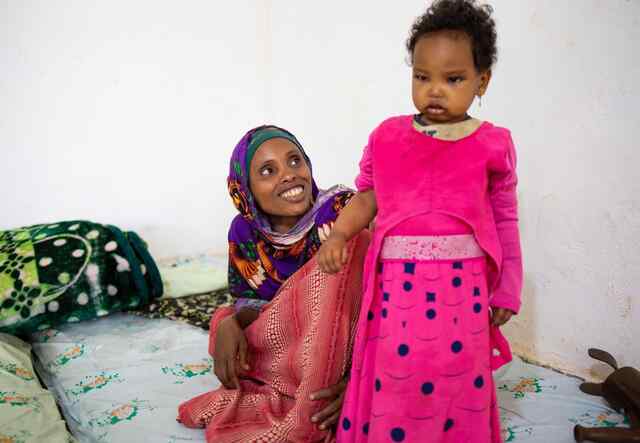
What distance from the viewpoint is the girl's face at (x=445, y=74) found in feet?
3.37

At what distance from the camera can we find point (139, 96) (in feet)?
10.2

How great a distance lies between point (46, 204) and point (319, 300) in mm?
2206

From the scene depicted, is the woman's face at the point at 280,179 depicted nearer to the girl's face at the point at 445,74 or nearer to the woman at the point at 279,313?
the woman at the point at 279,313

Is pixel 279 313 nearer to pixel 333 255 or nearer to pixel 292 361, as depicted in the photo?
pixel 292 361

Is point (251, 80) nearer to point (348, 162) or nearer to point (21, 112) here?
point (348, 162)

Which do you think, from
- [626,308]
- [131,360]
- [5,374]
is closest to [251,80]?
[131,360]

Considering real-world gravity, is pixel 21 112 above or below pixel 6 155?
above

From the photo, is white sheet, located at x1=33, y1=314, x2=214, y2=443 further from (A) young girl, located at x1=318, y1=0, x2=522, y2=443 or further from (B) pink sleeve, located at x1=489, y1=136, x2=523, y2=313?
(B) pink sleeve, located at x1=489, y1=136, x2=523, y2=313

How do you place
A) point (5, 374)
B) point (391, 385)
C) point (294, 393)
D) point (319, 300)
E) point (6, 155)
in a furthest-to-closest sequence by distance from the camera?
point (6, 155) < point (5, 374) < point (294, 393) < point (319, 300) < point (391, 385)

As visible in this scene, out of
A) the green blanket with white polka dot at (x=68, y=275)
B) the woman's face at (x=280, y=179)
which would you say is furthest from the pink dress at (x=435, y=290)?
the green blanket with white polka dot at (x=68, y=275)

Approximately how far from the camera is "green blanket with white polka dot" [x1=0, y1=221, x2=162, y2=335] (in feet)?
7.12

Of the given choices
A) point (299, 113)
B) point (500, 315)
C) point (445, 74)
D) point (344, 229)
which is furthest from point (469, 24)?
point (299, 113)

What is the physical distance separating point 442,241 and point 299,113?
7.50ft

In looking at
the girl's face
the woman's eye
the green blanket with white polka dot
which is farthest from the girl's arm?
the green blanket with white polka dot
